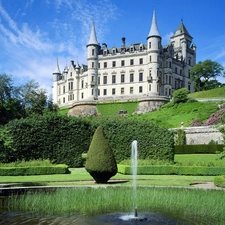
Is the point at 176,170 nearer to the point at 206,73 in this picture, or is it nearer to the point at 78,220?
the point at 78,220

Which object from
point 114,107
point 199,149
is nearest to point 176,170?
point 199,149

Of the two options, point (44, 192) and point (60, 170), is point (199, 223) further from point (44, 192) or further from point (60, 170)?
point (60, 170)

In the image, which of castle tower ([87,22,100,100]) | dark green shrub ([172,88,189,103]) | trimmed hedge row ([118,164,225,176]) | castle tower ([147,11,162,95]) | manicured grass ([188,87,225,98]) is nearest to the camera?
trimmed hedge row ([118,164,225,176])

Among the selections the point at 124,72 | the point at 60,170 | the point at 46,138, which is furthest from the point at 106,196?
the point at 124,72

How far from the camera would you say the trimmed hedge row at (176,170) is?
19.0 meters

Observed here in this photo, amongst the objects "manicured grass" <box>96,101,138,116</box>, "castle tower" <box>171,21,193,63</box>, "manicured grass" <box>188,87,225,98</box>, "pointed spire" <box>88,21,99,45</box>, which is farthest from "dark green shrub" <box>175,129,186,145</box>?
"castle tower" <box>171,21,193,63</box>

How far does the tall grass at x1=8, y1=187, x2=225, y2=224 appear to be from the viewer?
9.02m

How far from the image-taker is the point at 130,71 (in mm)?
68375

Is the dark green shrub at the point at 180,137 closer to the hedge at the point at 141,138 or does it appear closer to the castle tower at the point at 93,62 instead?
the hedge at the point at 141,138

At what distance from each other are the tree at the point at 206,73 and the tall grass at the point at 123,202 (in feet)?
197

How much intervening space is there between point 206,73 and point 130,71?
16760mm

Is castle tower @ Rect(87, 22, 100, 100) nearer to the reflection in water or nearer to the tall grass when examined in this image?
the tall grass

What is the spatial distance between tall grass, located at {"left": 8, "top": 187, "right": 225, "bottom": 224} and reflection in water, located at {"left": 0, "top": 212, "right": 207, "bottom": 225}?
46cm

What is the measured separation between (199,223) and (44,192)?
562 cm
